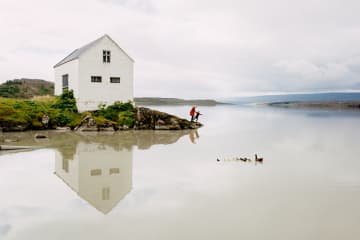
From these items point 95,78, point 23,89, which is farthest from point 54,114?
point 23,89

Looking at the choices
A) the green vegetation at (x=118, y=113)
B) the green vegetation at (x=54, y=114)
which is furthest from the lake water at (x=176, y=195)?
the green vegetation at (x=118, y=113)

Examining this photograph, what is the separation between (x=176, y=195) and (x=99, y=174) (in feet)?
11.7

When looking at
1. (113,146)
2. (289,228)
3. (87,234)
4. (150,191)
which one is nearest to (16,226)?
(87,234)

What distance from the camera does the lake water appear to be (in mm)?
6945

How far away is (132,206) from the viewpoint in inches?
328

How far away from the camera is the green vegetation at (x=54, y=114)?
2573 centimetres

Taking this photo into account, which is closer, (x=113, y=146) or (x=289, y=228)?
(x=289, y=228)

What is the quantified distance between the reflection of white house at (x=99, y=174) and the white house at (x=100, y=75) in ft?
40.7

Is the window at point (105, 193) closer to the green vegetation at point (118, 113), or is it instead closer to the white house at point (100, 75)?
the green vegetation at point (118, 113)

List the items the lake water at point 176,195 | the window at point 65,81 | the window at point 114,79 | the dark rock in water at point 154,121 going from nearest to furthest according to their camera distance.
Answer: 1. the lake water at point 176,195
2. the dark rock in water at point 154,121
3. the window at point 114,79
4. the window at point 65,81

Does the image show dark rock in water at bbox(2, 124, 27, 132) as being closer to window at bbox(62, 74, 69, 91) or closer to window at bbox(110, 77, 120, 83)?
window at bbox(62, 74, 69, 91)

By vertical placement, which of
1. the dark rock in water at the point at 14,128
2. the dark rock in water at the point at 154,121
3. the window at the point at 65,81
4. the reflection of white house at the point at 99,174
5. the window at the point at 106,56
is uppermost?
the window at the point at 106,56

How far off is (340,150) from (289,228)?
41.1 ft

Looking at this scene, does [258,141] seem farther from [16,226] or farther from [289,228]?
[16,226]
